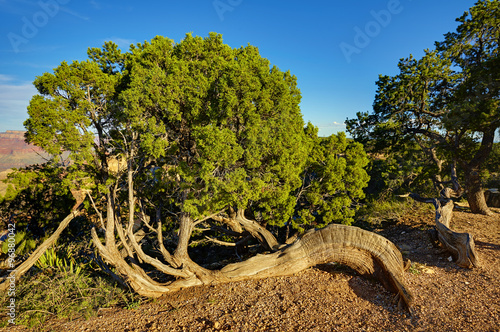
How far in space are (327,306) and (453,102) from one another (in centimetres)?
1116

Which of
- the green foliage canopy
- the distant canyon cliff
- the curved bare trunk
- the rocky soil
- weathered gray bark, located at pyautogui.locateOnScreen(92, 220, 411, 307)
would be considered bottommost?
the rocky soil

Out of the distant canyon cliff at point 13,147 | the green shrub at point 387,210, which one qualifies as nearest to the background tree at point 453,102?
the green shrub at point 387,210

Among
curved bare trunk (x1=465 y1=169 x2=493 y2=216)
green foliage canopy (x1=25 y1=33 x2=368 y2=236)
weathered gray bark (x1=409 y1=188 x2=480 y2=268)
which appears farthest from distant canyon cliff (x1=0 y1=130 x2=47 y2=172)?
curved bare trunk (x1=465 y1=169 x2=493 y2=216)

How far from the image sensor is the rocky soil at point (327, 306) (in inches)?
201

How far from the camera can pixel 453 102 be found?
10.9 meters

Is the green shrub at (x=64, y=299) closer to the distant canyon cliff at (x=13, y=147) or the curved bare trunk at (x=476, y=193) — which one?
the curved bare trunk at (x=476, y=193)

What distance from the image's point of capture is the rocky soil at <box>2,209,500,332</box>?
5117mm

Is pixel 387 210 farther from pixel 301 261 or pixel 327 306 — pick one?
pixel 327 306

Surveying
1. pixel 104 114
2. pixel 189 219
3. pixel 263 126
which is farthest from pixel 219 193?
pixel 104 114

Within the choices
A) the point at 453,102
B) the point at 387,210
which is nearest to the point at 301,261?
the point at 387,210

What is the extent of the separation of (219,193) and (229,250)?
294 inches

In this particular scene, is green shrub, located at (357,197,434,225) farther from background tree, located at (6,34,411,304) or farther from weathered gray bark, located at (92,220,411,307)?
background tree, located at (6,34,411,304)

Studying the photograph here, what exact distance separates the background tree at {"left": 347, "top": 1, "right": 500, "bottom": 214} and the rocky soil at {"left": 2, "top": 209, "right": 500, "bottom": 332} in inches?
210

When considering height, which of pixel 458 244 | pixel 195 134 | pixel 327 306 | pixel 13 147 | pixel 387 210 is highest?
pixel 13 147
